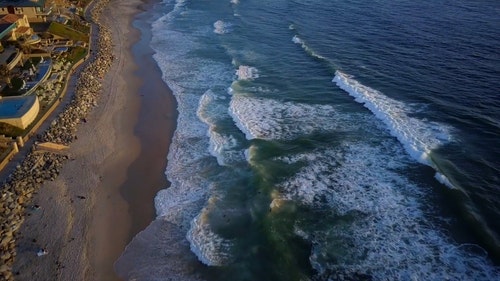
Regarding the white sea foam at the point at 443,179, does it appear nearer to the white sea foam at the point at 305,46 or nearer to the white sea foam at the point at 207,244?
the white sea foam at the point at 207,244

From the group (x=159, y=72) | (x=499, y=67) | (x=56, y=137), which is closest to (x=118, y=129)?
(x=56, y=137)

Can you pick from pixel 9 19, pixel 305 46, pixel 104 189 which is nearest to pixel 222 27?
pixel 305 46

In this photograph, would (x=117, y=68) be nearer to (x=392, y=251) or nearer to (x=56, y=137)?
(x=56, y=137)

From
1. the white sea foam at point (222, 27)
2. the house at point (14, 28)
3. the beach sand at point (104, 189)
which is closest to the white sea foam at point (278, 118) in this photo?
the beach sand at point (104, 189)

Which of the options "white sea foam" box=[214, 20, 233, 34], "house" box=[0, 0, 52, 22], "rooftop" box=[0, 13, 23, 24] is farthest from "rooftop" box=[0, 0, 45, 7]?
"white sea foam" box=[214, 20, 233, 34]

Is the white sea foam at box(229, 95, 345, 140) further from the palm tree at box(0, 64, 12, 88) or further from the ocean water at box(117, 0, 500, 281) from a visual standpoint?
the palm tree at box(0, 64, 12, 88)

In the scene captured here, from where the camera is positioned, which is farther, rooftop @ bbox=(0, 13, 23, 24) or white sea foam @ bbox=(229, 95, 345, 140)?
rooftop @ bbox=(0, 13, 23, 24)
